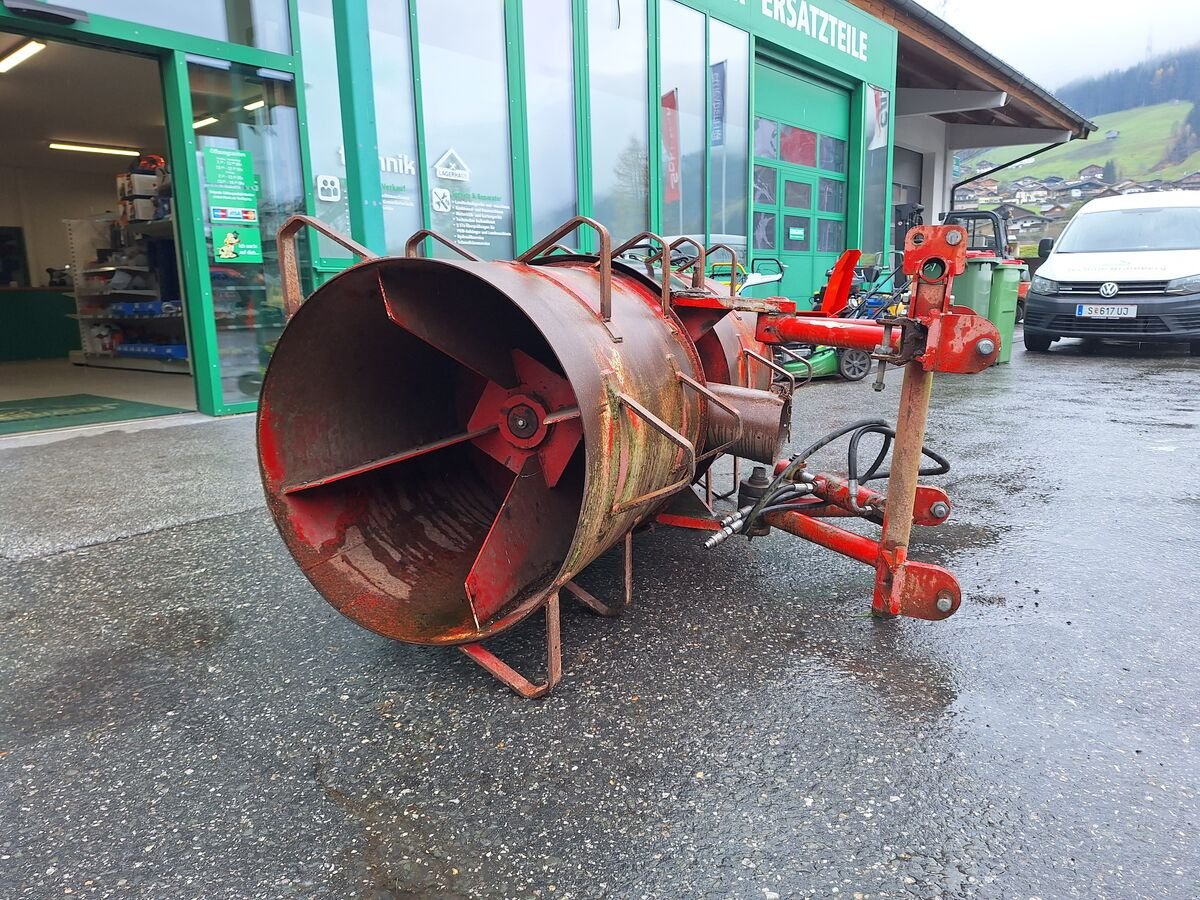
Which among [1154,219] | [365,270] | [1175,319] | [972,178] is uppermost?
[972,178]

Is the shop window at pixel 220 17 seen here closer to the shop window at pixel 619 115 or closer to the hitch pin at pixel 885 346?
the shop window at pixel 619 115

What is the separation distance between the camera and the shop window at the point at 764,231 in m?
10.8

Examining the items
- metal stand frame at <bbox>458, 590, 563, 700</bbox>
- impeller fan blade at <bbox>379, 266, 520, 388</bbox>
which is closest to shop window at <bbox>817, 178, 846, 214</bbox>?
impeller fan blade at <bbox>379, 266, 520, 388</bbox>

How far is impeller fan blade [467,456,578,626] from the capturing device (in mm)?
2281

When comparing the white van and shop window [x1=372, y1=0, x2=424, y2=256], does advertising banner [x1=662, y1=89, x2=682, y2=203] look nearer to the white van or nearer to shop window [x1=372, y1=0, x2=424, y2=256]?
shop window [x1=372, y1=0, x2=424, y2=256]

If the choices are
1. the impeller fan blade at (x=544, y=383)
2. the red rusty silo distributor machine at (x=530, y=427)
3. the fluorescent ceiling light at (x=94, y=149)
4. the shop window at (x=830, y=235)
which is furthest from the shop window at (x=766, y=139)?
the fluorescent ceiling light at (x=94, y=149)

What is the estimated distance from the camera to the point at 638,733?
2004mm

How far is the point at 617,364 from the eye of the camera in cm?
207

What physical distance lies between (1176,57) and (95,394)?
6024 inches

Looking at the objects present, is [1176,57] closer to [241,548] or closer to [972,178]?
[972,178]

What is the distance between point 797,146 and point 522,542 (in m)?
A: 10.7

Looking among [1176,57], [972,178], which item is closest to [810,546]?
[972,178]

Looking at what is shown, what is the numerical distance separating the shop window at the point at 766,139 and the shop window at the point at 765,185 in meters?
0.18

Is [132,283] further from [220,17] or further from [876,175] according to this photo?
[876,175]
